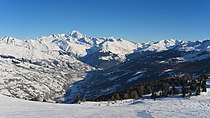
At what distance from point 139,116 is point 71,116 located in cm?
1084

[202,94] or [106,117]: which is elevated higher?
[202,94]

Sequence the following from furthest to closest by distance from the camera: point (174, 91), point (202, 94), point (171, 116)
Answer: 1. point (174, 91)
2. point (202, 94)
3. point (171, 116)

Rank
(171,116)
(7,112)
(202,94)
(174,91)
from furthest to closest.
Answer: (174,91), (202,94), (7,112), (171,116)

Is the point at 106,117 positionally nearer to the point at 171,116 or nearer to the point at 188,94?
the point at 171,116

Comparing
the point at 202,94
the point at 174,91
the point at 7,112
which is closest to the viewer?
the point at 7,112

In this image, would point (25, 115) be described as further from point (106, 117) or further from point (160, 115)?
point (160, 115)

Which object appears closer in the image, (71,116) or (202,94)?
(71,116)

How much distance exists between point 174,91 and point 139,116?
47.6 metres

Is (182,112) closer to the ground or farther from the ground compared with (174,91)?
closer to the ground

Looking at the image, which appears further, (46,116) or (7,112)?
(7,112)

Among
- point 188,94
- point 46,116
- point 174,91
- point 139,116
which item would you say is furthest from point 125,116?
point 174,91

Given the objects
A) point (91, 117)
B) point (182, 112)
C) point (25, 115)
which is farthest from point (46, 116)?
point (182, 112)

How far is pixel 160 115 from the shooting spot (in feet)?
151

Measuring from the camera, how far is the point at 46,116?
49.4 metres
